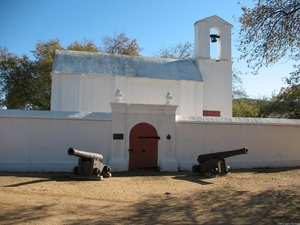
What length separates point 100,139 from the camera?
39.9 feet

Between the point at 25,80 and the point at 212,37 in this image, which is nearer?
the point at 212,37

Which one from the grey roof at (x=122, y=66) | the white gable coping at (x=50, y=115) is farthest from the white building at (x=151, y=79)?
the white gable coping at (x=50, y=115)

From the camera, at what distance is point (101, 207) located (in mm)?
6691

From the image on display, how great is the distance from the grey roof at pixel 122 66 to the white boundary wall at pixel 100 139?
219 inches

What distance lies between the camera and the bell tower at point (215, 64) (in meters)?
19.5

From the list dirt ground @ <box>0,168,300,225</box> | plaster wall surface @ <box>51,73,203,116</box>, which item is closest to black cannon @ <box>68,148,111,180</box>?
dirt ground @ <box>0,168,300,225</box>

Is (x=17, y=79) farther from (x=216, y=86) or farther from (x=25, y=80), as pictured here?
(x=216, y=86)

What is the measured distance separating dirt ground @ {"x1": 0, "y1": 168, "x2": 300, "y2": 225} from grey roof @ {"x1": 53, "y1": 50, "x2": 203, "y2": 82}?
25.9 ft

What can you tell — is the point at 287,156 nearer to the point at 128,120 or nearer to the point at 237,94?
the point at 128,120

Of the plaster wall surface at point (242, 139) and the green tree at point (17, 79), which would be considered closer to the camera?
the plaster wall surface at point (242, 139)

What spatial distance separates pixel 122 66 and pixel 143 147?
7.45 m

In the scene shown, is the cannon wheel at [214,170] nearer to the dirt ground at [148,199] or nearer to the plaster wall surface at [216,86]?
the dirt ground at [148,199]

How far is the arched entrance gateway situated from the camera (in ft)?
40.3

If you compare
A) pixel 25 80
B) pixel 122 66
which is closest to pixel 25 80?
pixel 25 80
